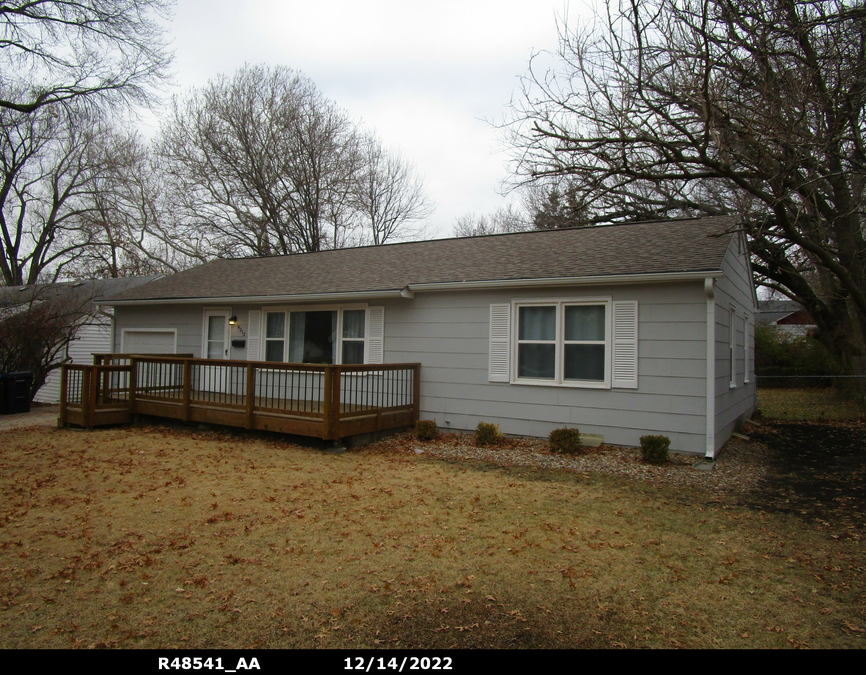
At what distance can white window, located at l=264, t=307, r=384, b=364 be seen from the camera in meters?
10.2

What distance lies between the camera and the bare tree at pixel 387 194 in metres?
24.6

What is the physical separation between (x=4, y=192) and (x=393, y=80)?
21.4 m

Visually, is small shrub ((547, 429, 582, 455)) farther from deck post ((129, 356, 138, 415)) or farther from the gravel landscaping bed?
deck post ((129, 356, 138, 415))

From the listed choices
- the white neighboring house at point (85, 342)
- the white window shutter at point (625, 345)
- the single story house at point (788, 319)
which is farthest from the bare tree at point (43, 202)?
the single story house at point (788, 319)

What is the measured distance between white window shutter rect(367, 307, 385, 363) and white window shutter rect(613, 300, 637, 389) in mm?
4119

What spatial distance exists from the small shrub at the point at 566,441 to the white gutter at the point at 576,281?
2206 millimetres

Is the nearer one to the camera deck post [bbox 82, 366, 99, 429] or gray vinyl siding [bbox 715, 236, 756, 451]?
gray vinyl siding [bbox 715, 236, 756, 451]

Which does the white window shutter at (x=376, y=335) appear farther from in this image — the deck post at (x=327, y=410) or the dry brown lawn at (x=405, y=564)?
the dry brown lawn at (x=405, y=564)

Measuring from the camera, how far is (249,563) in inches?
154

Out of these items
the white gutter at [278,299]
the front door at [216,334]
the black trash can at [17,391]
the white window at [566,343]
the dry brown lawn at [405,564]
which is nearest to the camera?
the dry brown lawn at [405,564]

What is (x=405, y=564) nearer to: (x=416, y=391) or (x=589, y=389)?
(x=589, y=389)

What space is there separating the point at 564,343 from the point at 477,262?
8.56 feet

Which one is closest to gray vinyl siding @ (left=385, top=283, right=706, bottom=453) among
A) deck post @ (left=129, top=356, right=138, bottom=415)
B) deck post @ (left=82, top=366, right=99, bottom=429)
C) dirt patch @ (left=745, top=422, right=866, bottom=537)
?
dirt patch @ (left=745, top=422, right=866, bottom=537)

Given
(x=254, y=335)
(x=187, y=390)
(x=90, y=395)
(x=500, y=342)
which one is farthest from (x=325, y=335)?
(x=90, y=395)
